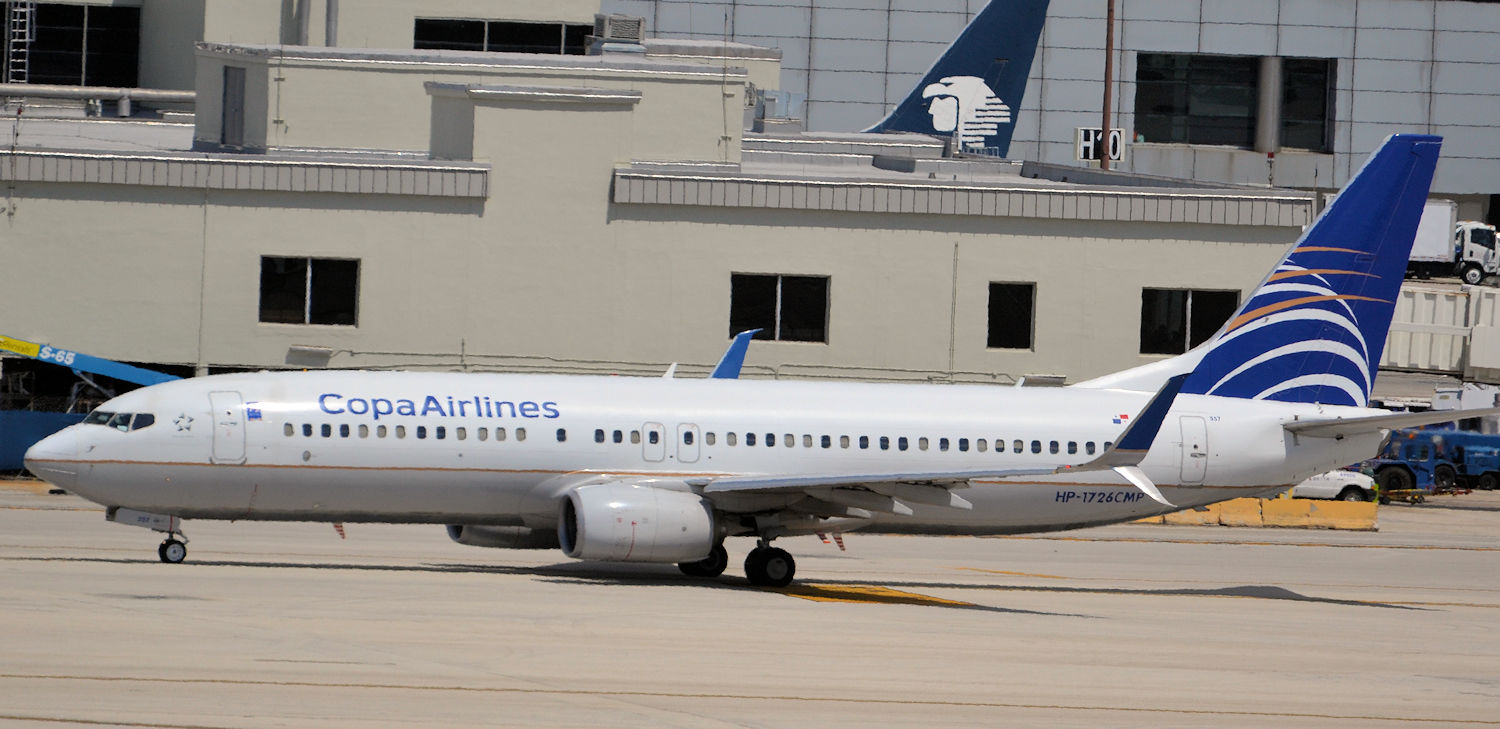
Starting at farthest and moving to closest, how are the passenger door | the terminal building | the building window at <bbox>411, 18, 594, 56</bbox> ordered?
the building window at <bbox>411, 18, 594, 56</bbox>
the terminal building
the passenger door

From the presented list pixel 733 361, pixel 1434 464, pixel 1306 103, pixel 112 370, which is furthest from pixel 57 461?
pixel 1306 103

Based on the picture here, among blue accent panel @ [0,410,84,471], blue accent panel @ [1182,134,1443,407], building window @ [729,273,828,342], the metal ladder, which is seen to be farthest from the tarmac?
the metal ladder

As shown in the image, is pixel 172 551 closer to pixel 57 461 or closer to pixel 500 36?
pixel 57 461

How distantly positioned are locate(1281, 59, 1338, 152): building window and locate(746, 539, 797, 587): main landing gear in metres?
97.3

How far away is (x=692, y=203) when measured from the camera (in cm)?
5169

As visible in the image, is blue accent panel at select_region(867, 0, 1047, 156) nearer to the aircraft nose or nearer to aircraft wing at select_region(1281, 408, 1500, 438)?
aircraft wing at select_region(1281, 408, 1500, 438)

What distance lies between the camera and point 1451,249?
9650 centimetres

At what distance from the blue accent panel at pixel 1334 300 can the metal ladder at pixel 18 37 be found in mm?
59576

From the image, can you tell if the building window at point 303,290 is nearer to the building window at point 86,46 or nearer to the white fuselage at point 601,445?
the white fuselage at point 601,445

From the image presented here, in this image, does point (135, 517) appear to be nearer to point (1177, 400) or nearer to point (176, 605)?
point (176, 605)

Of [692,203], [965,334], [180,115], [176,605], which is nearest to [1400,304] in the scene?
[965,334]

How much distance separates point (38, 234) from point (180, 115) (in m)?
20.9

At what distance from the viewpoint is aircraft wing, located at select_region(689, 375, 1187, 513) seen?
30953mm

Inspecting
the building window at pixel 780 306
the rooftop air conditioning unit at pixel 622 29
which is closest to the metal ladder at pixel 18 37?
the rooftop air conditioning unit at pixel 622 29
